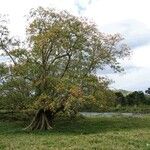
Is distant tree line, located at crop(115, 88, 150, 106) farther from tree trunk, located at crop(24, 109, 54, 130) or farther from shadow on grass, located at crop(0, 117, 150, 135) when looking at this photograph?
Answer: tree trunk, located at crop(24, 109, 54, 130)

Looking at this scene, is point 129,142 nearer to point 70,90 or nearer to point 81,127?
point 70,90

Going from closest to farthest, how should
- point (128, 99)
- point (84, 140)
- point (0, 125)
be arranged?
point (84, 140)
point (0, 125)
point (128, 99)

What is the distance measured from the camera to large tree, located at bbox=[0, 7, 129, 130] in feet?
133

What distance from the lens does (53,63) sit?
142 feet

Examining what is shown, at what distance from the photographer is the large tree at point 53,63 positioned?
40688mm

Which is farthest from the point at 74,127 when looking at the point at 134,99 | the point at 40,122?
the point at 134,99

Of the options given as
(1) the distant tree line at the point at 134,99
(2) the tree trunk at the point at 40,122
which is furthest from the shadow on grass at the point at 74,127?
(1) the distant tree line at the point at 134,99

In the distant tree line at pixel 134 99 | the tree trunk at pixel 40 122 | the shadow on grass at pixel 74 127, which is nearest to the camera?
the shadow on grass at pixel 74 127

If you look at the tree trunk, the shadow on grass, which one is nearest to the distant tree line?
the shadow on grass

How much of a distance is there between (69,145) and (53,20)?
54.0ft

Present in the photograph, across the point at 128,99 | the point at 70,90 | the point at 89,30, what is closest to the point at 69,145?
the point at 70,90

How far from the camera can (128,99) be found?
83812 mm

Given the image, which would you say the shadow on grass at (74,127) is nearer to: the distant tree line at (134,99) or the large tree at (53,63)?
the large tree at (53,63)

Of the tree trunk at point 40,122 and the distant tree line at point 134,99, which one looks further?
the distant tree line at point 134,99
